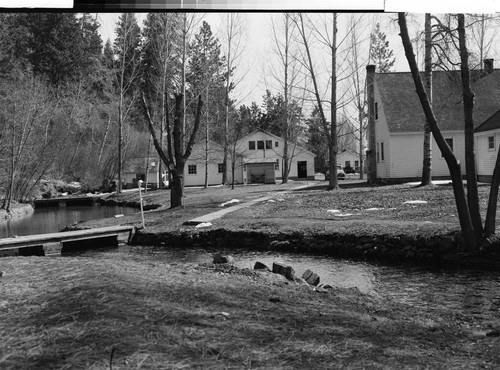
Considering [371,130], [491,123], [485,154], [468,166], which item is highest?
[371,130]

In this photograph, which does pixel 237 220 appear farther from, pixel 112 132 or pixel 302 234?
pixel 112 132

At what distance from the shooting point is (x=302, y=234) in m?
7.09

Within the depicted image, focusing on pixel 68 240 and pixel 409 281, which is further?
pixel 68 240

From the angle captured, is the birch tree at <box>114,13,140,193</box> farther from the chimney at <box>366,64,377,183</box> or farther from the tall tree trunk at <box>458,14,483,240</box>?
the chimney at <box>366,64,377,183</box>

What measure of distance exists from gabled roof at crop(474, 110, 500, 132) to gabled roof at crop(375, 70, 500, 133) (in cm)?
8

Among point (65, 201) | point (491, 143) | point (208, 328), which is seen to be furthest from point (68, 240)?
point (65, 201)

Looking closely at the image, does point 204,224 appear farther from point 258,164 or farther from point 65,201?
point 258,164

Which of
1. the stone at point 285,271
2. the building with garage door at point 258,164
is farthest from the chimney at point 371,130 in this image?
the stone at point 285,271

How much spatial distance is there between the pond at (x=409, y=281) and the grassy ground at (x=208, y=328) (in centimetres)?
54

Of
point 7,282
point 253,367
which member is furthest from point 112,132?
point 253,367

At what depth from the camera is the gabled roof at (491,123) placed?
7871mm

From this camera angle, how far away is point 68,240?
7.63 meters

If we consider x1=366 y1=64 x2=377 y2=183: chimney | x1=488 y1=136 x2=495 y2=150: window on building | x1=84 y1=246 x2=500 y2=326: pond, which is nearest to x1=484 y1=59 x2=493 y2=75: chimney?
x1=84 y1=246 x2=500 y2=326: pond

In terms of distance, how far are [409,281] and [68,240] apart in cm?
488
